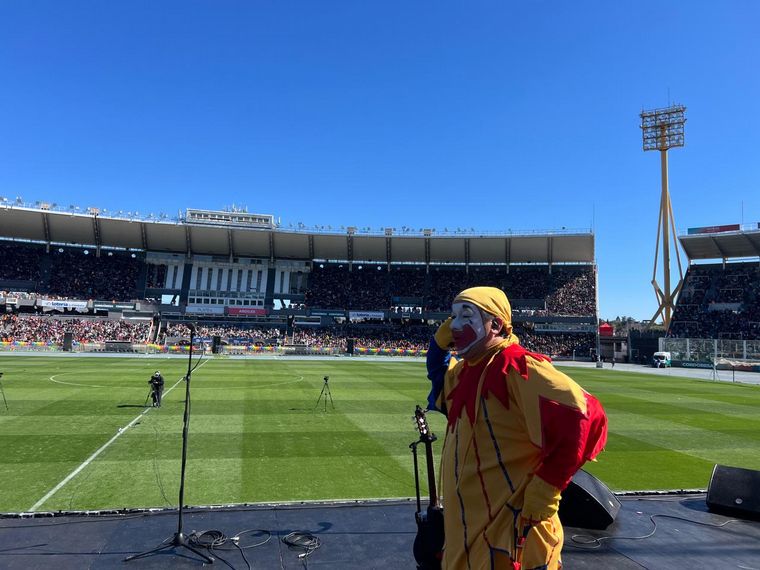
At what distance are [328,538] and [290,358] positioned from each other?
38.1 meters

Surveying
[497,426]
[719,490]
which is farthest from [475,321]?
[719,490]

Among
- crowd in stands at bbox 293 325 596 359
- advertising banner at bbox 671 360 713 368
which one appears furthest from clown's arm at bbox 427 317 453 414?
crowd in stands at bbox 293 325 596 359

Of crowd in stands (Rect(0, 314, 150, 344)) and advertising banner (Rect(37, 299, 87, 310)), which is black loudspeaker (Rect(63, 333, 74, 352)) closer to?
crowd in stands (Rect(0, 314, 150, 344))

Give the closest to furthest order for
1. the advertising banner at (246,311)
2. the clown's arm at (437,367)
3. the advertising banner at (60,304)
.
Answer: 1. the clown's arm at (437,367)
2. the advertising banner at (60,304)
3. the advertising banner at (246,311)

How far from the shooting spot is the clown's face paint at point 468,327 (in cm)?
301

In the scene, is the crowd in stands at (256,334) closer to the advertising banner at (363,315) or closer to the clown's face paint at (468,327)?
the advertising banner at (363,315)

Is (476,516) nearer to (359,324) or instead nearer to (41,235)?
(359,324)

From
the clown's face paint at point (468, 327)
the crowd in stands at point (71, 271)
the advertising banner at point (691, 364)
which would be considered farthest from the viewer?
the crowd in stands at point (71, 271)

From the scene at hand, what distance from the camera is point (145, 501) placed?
7199mm

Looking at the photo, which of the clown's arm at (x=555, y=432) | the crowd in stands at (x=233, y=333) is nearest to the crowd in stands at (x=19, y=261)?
the crowd in stands at (x=233, y=333)

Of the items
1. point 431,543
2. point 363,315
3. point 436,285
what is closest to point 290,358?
point 363,315

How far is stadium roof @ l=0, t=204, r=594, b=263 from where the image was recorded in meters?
55.0

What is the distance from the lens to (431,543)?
373 cm

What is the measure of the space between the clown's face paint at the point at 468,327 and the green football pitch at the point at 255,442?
547 centimetres
